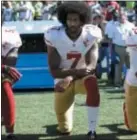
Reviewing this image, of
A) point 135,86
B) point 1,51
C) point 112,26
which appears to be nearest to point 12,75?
point 1,51

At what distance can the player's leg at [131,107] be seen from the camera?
5.75m

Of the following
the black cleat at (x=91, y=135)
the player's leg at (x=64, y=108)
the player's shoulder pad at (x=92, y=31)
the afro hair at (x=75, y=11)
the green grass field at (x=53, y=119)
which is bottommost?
the green grass field at (x=53, y=119)

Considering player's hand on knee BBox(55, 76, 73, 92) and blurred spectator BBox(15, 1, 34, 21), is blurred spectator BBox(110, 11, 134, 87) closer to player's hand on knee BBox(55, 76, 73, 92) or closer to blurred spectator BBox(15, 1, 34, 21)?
player's hand on knee BBox(55, 76, 73, 92)

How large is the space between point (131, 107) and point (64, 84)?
77 cm

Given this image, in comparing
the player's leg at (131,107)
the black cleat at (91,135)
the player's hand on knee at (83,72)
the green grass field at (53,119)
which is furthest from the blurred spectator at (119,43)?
the black cleat at (91,135)

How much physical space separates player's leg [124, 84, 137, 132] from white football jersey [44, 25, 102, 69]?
0.55 m

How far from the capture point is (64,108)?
5.87m

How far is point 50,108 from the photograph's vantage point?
7.69 m

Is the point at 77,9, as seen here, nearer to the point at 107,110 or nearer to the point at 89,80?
the point at 89,80

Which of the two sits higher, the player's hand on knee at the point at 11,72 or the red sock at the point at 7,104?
the player's hand on knee at the point at 11,72

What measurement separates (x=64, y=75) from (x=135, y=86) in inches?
29.7

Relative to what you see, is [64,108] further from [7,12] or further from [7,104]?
[7,12]

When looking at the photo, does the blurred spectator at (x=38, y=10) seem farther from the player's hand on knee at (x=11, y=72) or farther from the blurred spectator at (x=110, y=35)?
the player's hand on knee at (x=11, y=72)

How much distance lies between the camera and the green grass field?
19.3 ft
